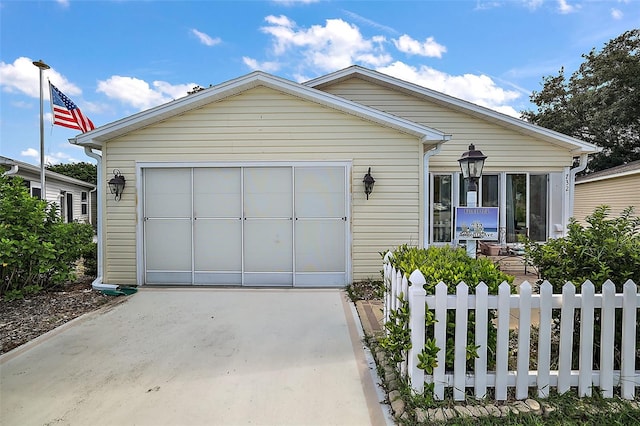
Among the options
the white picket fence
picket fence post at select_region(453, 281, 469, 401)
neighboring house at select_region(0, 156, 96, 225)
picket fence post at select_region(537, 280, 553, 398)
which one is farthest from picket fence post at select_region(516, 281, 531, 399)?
neighboring house at select_region(0, 156, 96, 225)

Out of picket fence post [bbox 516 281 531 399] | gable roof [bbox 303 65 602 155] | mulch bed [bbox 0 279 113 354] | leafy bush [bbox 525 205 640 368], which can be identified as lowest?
mulch bed [bbox 0 279 113 354]

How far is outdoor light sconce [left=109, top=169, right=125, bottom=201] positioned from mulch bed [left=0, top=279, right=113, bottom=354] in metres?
1.72

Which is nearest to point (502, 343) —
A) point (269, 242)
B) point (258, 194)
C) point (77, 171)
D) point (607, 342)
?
point (607, 342)

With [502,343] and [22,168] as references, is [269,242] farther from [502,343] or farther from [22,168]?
Answer: [22,168]

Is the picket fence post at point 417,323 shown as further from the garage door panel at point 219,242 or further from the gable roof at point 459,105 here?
the gable roof at point 459,105

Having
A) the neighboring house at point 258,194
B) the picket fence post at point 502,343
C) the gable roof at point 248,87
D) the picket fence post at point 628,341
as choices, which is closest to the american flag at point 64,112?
the neighboring house at point 258,194

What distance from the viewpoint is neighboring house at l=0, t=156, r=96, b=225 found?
40.0ft

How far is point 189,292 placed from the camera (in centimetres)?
559

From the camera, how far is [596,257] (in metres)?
2.58

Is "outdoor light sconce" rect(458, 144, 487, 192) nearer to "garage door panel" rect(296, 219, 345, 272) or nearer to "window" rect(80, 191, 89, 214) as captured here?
"garage door panel" rect(296, 219, 345, 272)

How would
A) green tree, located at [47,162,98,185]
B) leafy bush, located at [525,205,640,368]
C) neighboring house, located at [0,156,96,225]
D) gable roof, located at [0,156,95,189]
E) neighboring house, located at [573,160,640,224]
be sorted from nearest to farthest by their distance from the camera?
leafy bush, located at [525,205,640,368]
gable roof, located at [0,156,95,189]
neighboring house, located at [0,156,96,225]
neighboring house, located at [573,160,640,224]
green tree, located at [47,162,98,185]

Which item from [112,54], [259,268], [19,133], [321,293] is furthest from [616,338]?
[19,133]

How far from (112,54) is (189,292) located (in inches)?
329

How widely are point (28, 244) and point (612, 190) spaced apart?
19.1m
